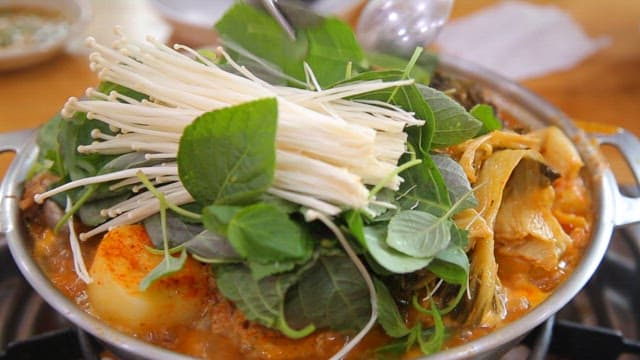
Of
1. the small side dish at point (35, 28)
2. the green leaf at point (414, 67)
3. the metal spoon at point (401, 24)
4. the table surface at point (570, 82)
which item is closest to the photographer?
the green leaf at point (414, 67)

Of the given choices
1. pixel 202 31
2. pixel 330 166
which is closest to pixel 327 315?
pixel 330 166

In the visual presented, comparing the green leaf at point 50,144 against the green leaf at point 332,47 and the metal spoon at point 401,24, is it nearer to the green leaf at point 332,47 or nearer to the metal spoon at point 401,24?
the green leaf at point 332,47

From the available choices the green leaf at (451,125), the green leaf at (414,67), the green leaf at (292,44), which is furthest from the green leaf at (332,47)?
the green leaf at (451,125)

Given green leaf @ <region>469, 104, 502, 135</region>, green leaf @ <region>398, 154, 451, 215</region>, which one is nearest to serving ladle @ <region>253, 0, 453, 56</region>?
Result: green leaf @ <region>469, 104, 502, 135</region>

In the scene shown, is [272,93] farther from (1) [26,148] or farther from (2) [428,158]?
(1) [26,148]

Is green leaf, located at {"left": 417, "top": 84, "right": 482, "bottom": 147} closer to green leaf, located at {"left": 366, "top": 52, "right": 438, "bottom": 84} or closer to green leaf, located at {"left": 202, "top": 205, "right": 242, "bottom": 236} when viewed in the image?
green leaf, located at {"left": 366, "top": 52, "right": 438, "bottom": 84}

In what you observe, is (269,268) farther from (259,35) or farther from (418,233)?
(259,35)

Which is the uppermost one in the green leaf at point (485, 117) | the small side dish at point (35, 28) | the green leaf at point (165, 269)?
the green leaf at point (485, 117)
